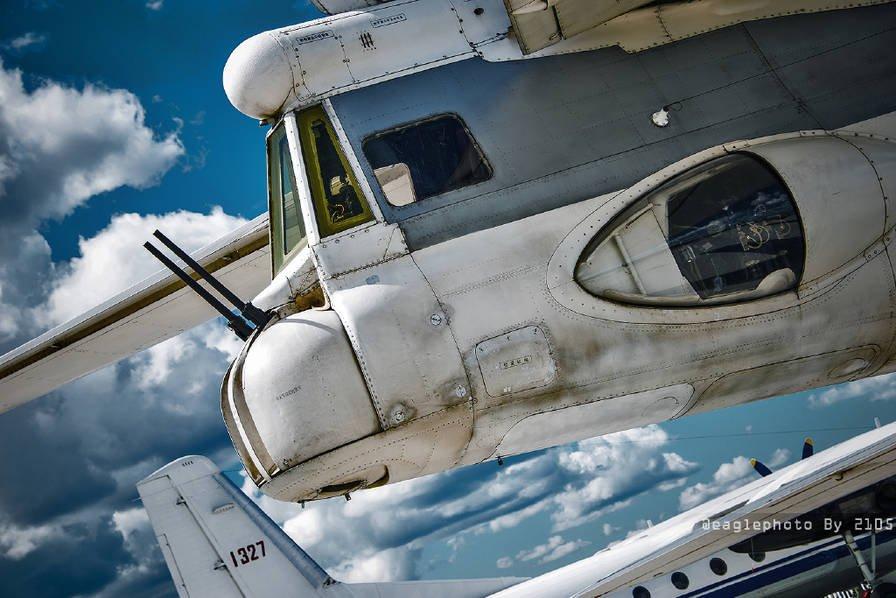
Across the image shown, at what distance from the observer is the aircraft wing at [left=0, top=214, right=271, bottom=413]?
341 inches

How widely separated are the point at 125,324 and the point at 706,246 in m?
6.56

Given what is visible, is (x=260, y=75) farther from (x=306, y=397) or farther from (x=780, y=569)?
(x=780, y=569)

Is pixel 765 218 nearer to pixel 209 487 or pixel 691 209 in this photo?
pixel 691 209

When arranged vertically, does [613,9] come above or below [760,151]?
above

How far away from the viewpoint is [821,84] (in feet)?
19.2

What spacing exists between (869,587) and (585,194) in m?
7.30

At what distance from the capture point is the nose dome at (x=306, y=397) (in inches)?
191

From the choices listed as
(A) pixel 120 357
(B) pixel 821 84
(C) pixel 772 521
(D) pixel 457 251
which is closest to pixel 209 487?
(A) pixel 120 357

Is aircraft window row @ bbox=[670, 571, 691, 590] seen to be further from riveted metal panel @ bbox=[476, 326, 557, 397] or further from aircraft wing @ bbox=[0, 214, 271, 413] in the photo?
riveted metal panel @ bbox=[476, 326, 557, 397]

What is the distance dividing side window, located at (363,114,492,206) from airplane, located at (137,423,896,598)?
448 cm

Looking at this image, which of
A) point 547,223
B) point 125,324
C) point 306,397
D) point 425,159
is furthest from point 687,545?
point 125,324

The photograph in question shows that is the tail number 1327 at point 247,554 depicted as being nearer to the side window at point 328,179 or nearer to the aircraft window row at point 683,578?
the aircraft window row at point 683,578

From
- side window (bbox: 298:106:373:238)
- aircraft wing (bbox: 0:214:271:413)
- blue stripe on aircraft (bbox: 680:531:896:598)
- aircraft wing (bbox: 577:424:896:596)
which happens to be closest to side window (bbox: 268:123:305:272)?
side window (bbox: 298:106:373:238)

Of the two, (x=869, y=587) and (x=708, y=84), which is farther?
(x=869, y=587)
